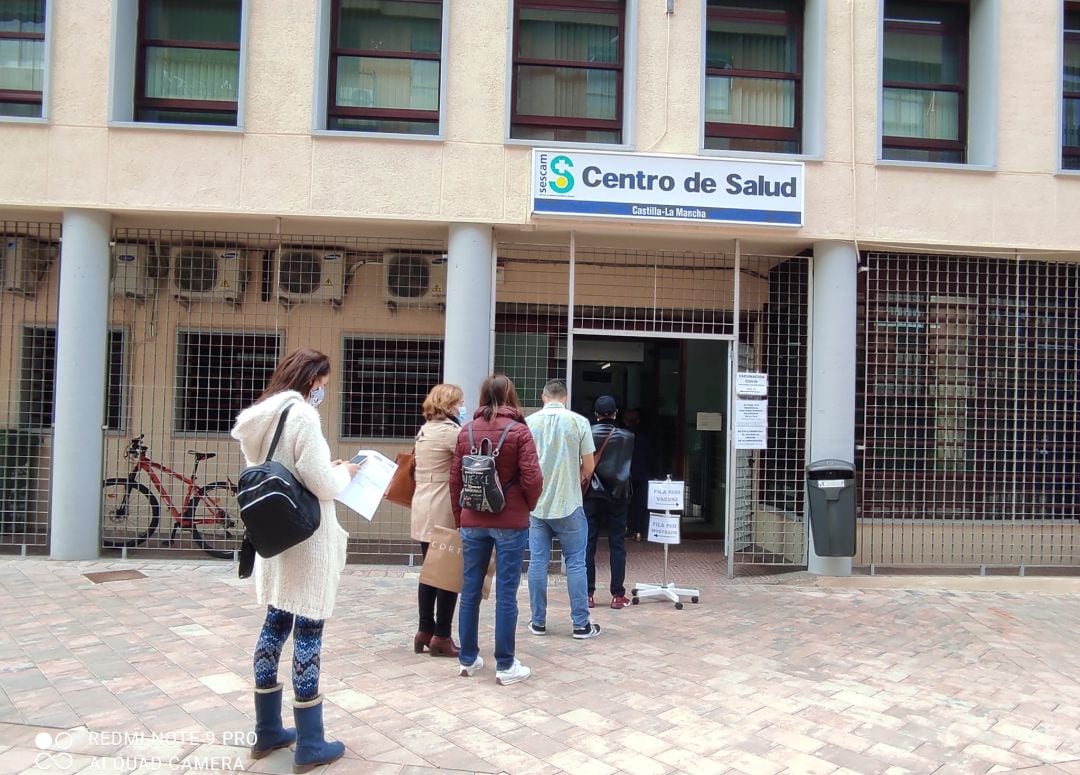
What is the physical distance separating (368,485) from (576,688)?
1.78 m

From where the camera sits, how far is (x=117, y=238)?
27.3 feet

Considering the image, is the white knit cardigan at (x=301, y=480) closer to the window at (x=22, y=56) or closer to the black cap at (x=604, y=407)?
the black cap at (x=604, y=407)

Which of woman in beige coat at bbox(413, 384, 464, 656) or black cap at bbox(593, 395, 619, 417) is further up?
black cap at bbox(593, 395, 619, 417)

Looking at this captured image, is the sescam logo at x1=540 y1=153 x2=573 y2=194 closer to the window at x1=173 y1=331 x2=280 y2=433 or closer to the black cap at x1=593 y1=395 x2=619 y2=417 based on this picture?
the black cap at x1=593 y1=395 x2=619 y2=417

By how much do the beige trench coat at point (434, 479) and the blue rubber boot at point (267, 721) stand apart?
1552 mm

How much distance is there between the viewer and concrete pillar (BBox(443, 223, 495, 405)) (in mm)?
7602

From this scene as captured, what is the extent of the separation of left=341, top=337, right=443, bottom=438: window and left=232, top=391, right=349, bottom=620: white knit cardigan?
18.1 ft

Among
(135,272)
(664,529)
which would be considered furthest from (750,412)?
(135,272)

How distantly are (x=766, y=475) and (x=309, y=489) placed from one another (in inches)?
237

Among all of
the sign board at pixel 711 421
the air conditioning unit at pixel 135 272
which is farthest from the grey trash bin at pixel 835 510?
the air conditioning unit at pixel 135 272

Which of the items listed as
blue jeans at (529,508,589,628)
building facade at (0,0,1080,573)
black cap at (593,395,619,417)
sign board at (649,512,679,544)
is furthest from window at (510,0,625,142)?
blue jeans at (529,508,589,628)

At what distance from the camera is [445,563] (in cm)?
503

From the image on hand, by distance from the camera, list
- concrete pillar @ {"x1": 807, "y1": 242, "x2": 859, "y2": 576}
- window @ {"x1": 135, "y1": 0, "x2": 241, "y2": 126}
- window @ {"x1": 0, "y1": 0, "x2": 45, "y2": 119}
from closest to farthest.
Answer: concrete pillar @ {"x1": 807, "y1": 242, "x2": 859, "y2": 576} < window @ {"x1": 0, "y1": 0, "x2": 45, "y2": 119} < window @ {"x1": 135, "y1": 0, "x2": 241, "y2": 126}

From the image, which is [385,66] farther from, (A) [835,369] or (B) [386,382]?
(A) [835,369]
